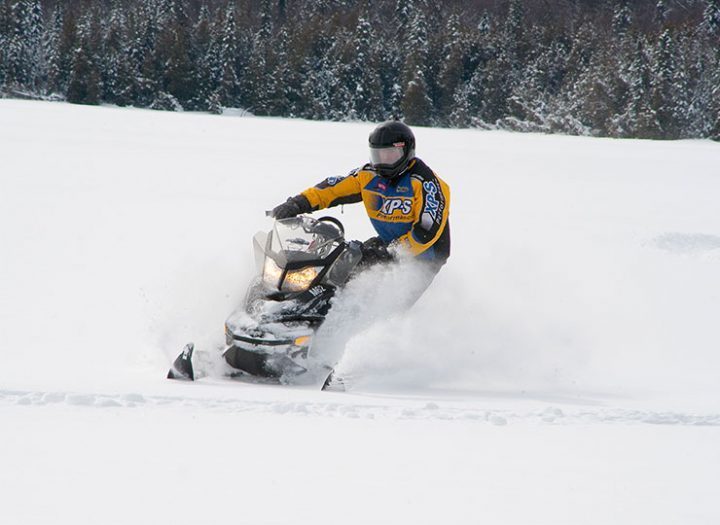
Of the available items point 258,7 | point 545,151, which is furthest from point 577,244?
point 258,7

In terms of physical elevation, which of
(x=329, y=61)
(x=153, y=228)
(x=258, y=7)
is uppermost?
(x=258, y=7)

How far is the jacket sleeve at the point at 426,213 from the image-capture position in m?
5.59

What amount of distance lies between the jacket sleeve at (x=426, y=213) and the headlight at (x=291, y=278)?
78cm

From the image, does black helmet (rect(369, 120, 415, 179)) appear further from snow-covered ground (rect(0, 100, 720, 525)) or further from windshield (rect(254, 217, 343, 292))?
snow-covered ground (rect(0, 100, 720, 525))

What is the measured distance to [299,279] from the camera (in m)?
5.14

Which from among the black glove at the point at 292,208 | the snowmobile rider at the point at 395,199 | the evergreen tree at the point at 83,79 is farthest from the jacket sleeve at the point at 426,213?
the evergreen tree at the point at 83,79

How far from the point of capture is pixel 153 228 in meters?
11.3

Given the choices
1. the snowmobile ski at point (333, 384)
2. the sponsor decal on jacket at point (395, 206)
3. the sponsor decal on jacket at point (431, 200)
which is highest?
the sponsor decal on jacket at point (431, 200)

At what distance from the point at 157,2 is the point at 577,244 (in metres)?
69.4

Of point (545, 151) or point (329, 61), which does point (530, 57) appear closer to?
point (329, 61)

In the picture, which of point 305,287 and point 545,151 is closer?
point 305,287

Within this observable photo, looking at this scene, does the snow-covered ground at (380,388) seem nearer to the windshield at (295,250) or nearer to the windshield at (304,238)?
the windshield at (295,250)

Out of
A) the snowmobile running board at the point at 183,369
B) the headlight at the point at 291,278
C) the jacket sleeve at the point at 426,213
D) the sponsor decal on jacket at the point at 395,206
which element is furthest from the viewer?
the sponsor decal on jacket at the point at 395,206

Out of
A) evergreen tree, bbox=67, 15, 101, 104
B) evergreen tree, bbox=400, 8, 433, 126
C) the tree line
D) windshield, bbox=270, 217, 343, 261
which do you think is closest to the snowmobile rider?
windshield, bbox=270, 217, 343, 261
